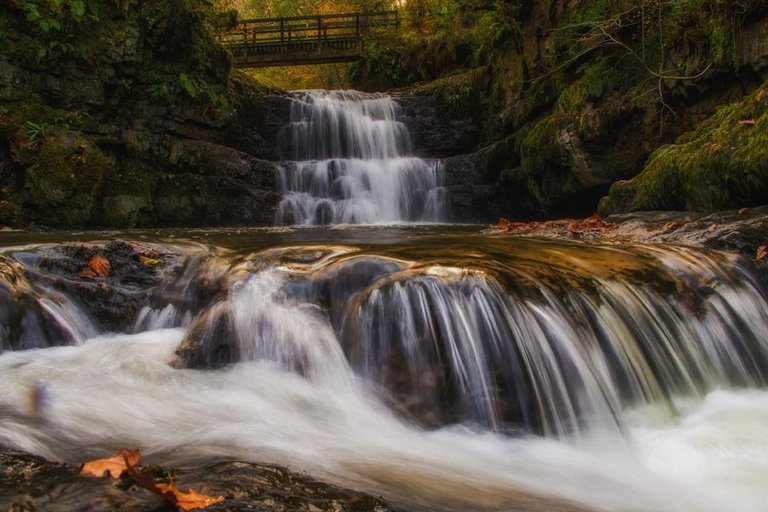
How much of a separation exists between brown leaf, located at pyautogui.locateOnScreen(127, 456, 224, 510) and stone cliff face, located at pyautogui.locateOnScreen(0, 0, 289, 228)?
809 cm

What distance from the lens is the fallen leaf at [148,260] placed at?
452 cm

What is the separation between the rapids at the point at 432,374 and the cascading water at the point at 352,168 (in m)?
6.24

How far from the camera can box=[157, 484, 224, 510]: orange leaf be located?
1499 mm

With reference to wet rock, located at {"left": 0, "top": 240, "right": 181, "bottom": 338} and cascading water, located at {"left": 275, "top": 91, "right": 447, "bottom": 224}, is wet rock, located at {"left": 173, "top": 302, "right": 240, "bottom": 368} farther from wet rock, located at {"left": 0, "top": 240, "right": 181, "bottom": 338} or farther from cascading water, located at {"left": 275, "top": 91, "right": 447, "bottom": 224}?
cascading water, located at {"left": 275, "top": 91, "right": 447, "bottom": 224}

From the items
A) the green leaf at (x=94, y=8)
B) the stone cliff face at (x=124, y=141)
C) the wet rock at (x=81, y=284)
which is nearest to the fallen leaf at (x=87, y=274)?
the wet rock at (x=81, y=284)

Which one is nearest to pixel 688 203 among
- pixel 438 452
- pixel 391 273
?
pixel 391 273

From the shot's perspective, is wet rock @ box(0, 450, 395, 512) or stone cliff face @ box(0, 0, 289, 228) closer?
wet rock @ box(0, 450, 395, 512)

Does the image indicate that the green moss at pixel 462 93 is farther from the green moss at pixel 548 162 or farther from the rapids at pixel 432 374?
the rapids at pixel 432 374

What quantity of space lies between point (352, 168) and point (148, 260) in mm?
7191

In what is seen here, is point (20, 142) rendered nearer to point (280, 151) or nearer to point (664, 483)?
point (280, 151)

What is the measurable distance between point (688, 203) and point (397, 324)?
4620 mm

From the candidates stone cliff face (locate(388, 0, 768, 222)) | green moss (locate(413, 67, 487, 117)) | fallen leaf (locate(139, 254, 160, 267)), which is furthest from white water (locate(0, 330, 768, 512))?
green moss (locate(413, 67, 487, 117))

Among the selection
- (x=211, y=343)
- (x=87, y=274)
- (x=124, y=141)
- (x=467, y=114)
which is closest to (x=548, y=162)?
(x=467, y=114)

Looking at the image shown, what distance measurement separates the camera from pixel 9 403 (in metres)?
2.54
